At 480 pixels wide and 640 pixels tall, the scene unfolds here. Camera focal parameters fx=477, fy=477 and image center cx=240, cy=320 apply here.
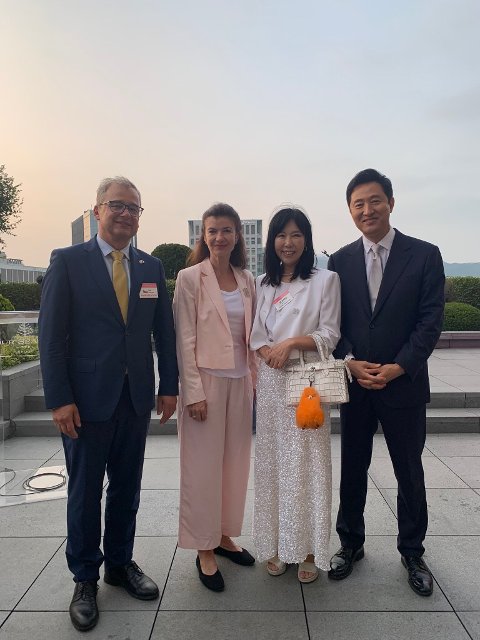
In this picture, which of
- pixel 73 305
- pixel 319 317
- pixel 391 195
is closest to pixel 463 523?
pixel 319 317

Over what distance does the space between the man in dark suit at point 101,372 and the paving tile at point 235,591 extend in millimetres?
137

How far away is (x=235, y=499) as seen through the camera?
255 centimetres

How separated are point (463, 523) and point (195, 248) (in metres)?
2.35

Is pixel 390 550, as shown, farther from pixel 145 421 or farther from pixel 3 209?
pixel 3 209

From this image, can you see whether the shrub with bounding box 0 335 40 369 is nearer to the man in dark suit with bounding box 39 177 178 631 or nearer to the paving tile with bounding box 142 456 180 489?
the paving tile with bounding box 142 456 180 489

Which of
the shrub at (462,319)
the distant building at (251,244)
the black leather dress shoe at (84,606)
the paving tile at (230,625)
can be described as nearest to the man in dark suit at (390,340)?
the paving tile at (230,625)

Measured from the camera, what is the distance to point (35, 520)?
308cm

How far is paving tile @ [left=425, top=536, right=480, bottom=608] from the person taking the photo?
2219mm

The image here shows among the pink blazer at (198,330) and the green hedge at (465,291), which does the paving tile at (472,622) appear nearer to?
the pink blazer at (198,330)

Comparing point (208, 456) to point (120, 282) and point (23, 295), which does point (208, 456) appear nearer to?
point (120, 282)

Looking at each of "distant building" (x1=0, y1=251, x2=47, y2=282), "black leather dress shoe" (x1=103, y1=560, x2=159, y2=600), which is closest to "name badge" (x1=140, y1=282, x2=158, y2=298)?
"black leather dress shoe" (x1=103, y1=560, x2=159, y2=600)

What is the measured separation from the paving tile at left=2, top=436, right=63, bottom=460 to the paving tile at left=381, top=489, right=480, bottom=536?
9.64 feet

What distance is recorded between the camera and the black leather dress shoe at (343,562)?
7.88ft

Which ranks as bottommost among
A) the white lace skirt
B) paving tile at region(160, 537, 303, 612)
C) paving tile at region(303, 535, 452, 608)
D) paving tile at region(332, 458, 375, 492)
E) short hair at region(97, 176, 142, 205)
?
paving tile at region(160, 537, 303, 612)
